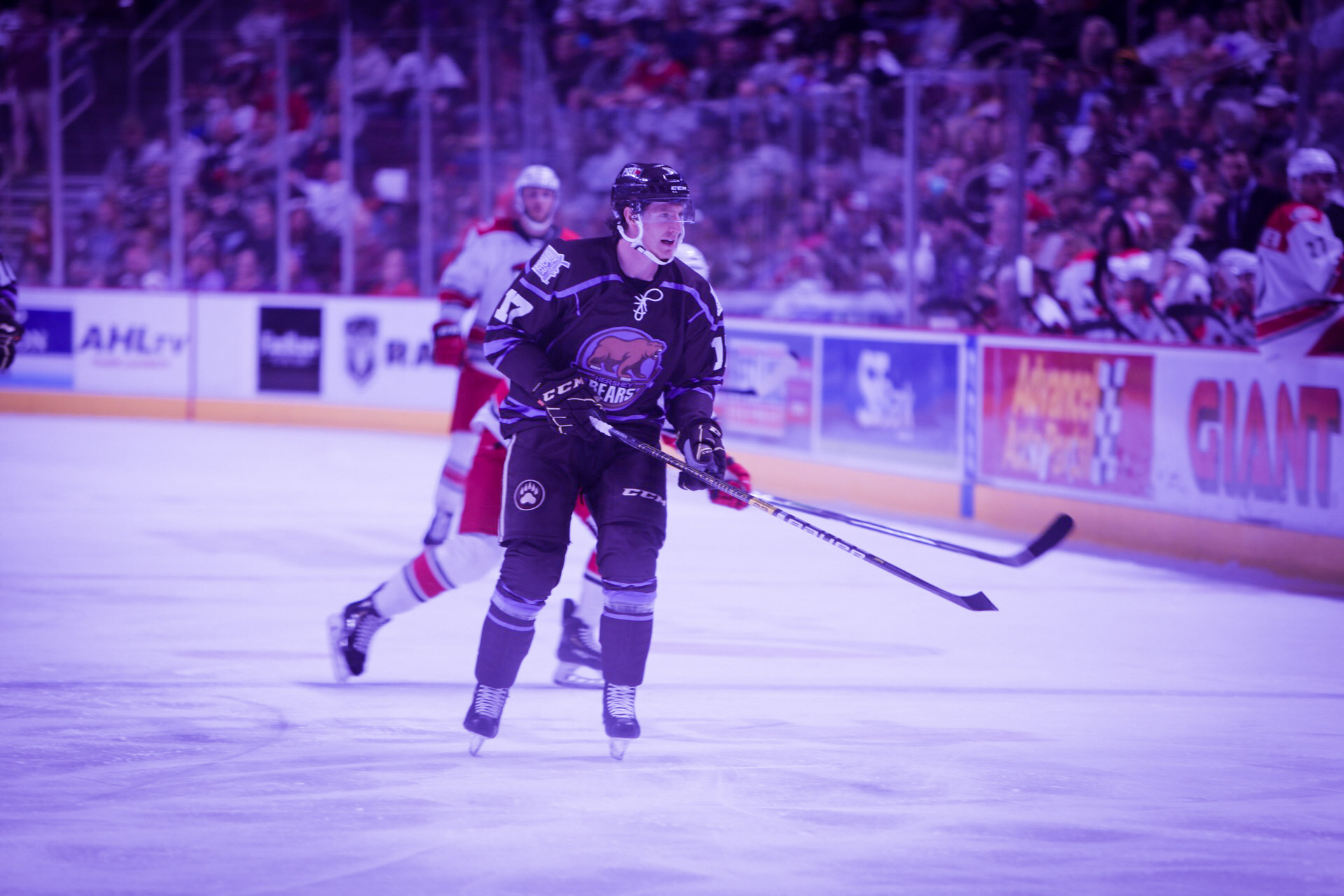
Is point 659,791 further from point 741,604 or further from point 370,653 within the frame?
point 741,604

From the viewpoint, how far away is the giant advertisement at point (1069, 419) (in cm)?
773

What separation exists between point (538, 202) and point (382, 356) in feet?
22.8

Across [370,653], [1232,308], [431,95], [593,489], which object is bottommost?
[370,653]

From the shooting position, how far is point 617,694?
13.4 ft

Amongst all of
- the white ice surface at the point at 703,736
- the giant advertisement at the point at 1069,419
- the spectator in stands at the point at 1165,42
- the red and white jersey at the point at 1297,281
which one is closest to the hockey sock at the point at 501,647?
the white ice surface at the point at 703,736

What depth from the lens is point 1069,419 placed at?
8.09 meters

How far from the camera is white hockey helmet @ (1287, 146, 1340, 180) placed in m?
6.98

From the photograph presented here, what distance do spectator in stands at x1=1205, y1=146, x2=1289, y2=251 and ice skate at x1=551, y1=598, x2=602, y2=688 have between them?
14.0ft

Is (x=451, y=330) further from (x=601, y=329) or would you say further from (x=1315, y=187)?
(x=1315, y=187)

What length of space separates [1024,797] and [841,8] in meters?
9.46

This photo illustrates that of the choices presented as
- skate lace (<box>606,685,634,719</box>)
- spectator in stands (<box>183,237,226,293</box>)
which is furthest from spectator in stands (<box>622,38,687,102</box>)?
skate lace (<box>606,685,634,719</box>)

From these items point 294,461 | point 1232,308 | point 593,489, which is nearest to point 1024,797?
point 593,489

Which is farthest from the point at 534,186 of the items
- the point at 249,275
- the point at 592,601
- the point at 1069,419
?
the point at 249,275

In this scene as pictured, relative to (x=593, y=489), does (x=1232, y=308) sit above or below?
above
